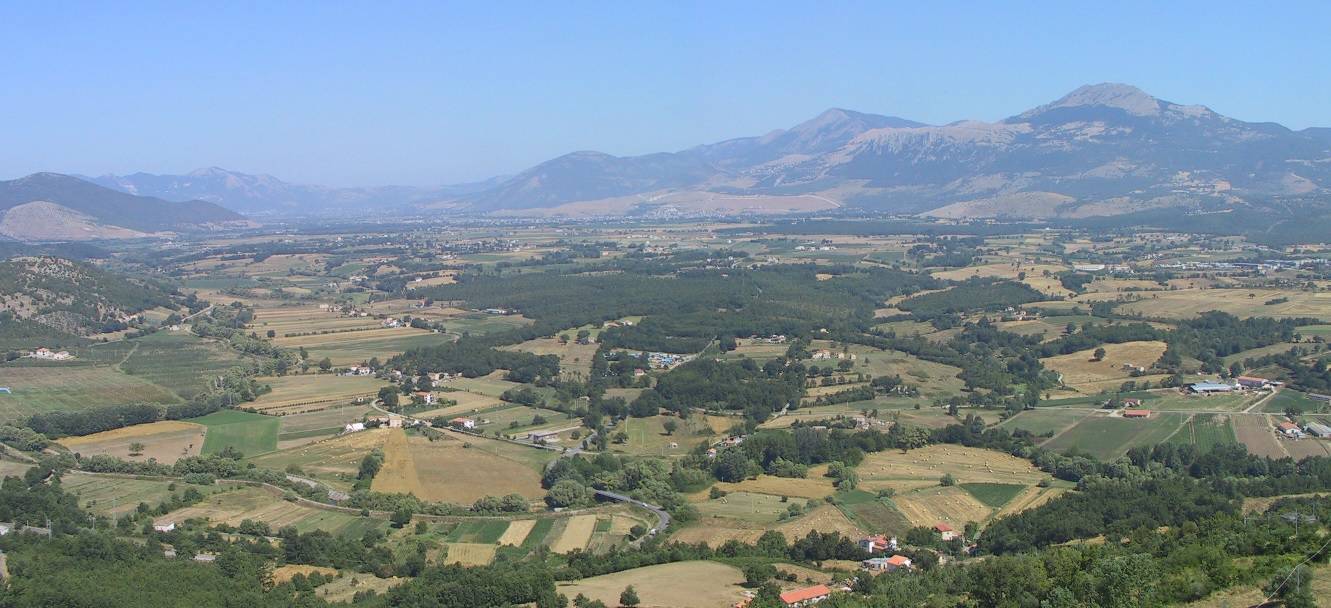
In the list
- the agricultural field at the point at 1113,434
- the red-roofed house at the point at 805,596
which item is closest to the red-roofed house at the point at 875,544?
the red-roofed house at the point at 805,596

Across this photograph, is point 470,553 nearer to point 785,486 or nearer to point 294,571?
point 294,571

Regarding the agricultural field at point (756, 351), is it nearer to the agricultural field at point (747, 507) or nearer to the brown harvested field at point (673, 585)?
the agricultural field at point (747, 507)

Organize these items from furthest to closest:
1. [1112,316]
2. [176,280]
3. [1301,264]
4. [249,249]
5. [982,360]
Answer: [249,249]
[176,280]
[1301,264]
[1112,316]
[982,360]

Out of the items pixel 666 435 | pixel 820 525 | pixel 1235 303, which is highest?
pixel 1235 303

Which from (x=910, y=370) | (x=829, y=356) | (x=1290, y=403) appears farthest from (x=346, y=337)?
(x=1290, y=403)

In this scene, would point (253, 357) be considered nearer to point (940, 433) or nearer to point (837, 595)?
point (940, 433)

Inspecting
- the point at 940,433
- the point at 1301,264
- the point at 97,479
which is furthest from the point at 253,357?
the point at 1301,264
